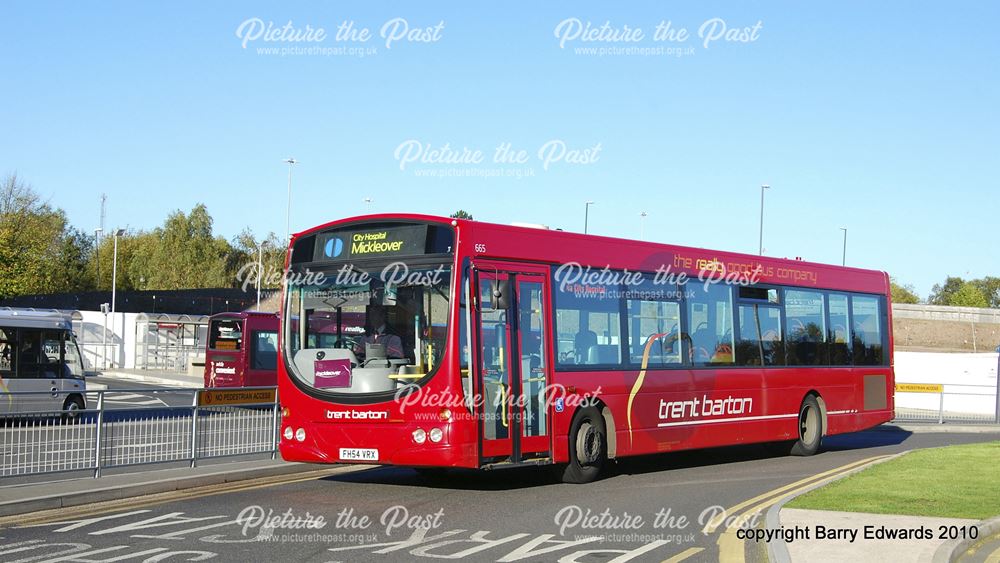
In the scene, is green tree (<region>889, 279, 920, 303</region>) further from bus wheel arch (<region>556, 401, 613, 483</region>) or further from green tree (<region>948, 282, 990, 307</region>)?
bus wheel arch (<region>556, 401, 613, 483</region>)

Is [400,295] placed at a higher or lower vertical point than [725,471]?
higher

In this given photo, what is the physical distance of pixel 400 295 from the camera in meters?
14.8

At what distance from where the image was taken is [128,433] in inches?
632

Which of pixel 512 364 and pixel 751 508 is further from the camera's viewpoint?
pixel 512 364

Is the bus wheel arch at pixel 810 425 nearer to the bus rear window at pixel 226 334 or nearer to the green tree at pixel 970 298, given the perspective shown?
the bus rear window at pixel 226 334

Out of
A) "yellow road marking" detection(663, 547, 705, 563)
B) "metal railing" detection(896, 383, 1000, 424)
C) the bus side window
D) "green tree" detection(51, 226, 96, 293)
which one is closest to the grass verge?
"yellow road marking" detection(663, 547, 705, 563)

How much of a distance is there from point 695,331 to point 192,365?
43.4 meters

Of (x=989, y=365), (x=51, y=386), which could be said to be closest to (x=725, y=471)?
(x=51, y=386)

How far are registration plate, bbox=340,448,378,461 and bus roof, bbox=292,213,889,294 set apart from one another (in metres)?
2.80

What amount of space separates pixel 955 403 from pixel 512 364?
1165 inches

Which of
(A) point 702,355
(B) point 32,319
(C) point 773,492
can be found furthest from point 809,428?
(B) point 32,319

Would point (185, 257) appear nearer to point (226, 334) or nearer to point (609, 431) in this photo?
point (226, 334)

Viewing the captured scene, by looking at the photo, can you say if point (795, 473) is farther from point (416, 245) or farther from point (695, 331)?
point (416, 245)

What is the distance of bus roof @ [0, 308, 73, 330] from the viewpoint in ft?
93.1
